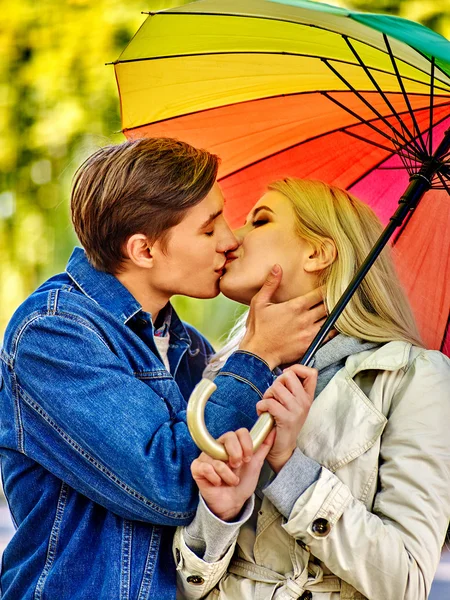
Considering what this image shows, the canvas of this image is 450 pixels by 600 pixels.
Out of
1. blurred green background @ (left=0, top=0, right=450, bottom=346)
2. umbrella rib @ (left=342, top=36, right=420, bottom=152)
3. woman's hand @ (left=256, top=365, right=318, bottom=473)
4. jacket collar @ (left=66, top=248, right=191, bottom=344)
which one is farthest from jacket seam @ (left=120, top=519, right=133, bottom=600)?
blurred green background @ (left=0, top=0, right=450, bottom=346)

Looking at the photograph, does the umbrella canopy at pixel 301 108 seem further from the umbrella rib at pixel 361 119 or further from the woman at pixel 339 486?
the woman at pixel 339 486

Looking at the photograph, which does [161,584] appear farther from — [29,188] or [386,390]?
[29,188]

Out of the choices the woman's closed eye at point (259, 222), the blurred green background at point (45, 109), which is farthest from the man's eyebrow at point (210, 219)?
the blurred green background at point (45, 109)

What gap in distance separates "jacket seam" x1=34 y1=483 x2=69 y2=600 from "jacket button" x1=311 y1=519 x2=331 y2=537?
68 centimetres

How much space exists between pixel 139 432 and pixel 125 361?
0.88 ft

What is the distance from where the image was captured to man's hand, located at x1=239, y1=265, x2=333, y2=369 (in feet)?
8.76

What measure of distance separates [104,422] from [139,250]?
26.3 inches

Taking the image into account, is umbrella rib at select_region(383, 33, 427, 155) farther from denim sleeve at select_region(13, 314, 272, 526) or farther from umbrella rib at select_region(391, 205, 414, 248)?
denim sleeve at select_region(13, 314, 272, 526)

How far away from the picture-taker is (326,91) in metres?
2.88

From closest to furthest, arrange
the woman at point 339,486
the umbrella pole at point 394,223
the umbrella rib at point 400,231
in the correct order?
1. the woman at point 339,486
2. the umbrella pole at point 394,223
3. the umbrella rib at point 400,231

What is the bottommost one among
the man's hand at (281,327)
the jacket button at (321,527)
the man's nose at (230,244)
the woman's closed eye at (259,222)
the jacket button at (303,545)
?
the jacket button at (303,545)

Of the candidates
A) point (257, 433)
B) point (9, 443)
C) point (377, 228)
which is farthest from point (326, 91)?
point (9, 443)

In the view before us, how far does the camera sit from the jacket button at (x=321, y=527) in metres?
2.34

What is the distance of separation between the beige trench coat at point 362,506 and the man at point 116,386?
18 cm
